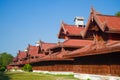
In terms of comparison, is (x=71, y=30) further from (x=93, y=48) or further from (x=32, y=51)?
(x=32, y=51)

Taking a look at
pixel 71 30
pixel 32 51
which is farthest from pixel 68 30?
pixel 32 51

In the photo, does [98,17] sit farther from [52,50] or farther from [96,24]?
[52,50]

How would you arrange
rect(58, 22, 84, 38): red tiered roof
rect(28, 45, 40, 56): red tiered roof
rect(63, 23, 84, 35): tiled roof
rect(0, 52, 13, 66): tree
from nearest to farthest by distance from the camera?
rect(58, 22, 84, 38): red tiered roof
rect(63, 23, 84, 35): tiled roof
rect(28, 45, 40, 56): red tiered roof
rect(0, 52, 13, 66): tree

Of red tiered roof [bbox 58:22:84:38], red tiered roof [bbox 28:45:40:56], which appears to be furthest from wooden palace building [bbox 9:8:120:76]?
red tiered roof [bbox 28:45:40:56]

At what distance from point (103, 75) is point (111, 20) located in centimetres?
701

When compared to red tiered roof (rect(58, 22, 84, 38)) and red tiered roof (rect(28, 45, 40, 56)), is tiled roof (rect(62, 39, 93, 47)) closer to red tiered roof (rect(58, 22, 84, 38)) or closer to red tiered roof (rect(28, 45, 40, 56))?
red tiered roof (rect(58, 22, 84, 38))

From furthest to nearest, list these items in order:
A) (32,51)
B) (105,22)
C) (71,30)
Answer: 1. (32,51)
2. (71,30)
3. (105,22)

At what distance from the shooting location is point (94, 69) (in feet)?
63.5

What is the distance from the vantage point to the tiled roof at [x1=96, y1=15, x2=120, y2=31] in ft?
64.7

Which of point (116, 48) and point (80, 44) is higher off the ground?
point (80, 44)

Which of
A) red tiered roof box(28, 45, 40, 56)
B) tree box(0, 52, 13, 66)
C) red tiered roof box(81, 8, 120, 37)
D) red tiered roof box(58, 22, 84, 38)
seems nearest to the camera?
red tiered roof box(81, 8, 120, 37)

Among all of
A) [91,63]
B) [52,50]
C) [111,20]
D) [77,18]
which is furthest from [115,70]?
[77,18]

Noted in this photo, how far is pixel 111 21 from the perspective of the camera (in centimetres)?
2156

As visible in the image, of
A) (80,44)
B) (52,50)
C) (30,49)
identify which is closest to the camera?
(80,44)
